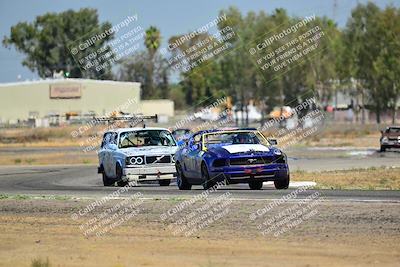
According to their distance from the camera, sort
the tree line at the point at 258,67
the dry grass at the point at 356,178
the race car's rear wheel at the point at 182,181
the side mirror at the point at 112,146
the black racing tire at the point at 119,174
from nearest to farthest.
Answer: the race car's rear wheel at the point at 182,181 → the dry grass at the point at 356,178 → the black racing tire at the point at 119,174 → the side mirror at the point at 112,146 → the tree line at the point at 258,67

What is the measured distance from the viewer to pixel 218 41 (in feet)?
367

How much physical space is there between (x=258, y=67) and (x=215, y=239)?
86.1 meters

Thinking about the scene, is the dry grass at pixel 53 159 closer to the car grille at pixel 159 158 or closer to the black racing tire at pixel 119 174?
the black racing tire at pixel 119 174

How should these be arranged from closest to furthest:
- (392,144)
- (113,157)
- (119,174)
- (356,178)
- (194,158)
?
(194,158)
(119,174)
(113,157)
(356,178)
(392,144)

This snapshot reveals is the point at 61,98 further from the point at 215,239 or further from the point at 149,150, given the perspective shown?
the point at 215,239

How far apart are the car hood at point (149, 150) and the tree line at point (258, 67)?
6581cm

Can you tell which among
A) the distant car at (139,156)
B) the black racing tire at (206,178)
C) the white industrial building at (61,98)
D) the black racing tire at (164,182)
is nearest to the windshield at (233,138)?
the black racing tire at (206,178)

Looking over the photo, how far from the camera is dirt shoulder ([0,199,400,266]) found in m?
12.5

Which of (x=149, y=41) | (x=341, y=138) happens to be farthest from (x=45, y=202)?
(x=149, y=41)

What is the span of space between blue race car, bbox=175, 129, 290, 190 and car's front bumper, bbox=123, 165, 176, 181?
2.98 metres

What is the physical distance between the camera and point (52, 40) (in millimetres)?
126625

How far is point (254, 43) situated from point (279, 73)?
423 cm

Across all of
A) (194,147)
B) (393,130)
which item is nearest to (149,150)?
(194,147)

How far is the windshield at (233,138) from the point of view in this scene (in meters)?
23.3
